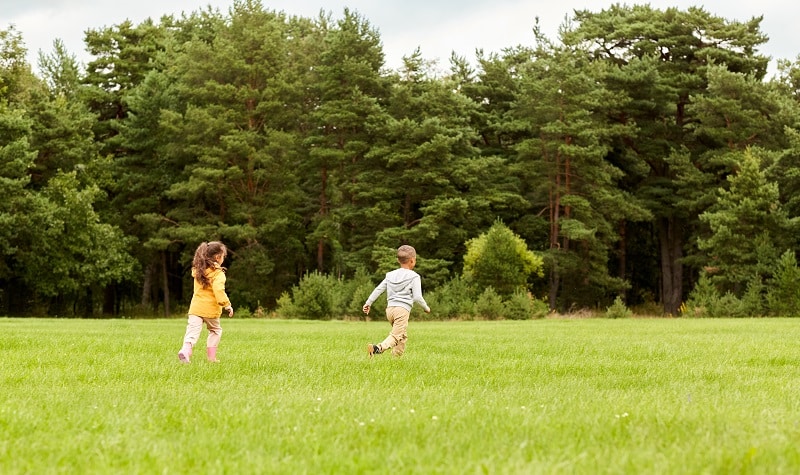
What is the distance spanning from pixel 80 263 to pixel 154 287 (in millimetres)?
14277

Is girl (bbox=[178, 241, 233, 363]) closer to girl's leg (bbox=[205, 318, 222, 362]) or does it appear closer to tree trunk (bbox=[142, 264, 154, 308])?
girl's leg (bbox=[205, 318, 222, 362])

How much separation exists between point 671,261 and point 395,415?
2268 inches

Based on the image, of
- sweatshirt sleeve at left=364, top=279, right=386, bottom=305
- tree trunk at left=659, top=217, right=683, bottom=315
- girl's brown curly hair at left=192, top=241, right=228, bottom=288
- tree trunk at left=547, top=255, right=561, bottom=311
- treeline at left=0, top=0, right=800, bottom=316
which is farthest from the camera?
tree trunk at left=659, top=217, right=683, bottom=315

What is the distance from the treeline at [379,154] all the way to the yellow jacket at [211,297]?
3641cm


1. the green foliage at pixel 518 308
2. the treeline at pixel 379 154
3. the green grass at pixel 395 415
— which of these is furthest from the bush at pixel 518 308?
the green grass at pixel 395 415

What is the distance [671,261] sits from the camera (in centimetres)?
6031

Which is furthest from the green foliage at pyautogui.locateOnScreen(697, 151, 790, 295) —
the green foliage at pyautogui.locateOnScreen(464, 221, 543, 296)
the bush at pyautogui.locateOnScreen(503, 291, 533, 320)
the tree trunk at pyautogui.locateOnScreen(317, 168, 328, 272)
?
the tree trunk at pyautogui.locateOnScreen(317, 168, 328, 272)

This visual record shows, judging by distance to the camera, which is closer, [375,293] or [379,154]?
[375,293]

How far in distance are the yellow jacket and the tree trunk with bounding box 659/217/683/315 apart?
50311mm

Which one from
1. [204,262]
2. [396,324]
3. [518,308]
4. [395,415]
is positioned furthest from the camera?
[518,308]

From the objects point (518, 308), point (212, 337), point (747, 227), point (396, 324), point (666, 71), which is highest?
point (666, 71)

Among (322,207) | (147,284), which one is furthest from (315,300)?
(147,284)

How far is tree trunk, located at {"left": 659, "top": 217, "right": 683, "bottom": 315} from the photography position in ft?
191

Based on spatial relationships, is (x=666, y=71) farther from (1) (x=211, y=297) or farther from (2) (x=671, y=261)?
(1) (x=211, y=297)
